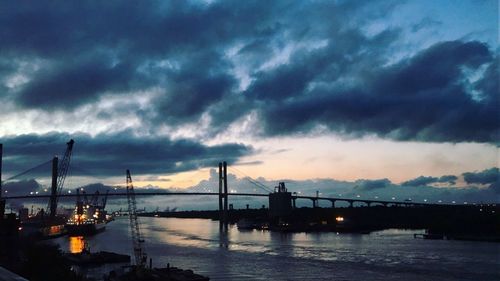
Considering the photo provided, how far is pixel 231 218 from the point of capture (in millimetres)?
149375

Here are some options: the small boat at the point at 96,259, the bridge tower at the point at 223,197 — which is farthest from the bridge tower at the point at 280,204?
the small boat at the point at 96,259

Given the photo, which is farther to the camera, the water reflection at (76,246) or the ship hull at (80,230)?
the ship hull at (80,230)

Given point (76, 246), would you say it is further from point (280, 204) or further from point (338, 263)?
point (280, 204)

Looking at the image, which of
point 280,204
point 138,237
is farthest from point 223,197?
point 138,237

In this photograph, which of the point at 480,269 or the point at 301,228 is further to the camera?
the point at 301,228

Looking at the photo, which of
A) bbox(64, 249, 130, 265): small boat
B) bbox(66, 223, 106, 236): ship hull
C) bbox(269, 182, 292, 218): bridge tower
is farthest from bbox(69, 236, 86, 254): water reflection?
bbox(269, 182, 292, 218): bridge tower

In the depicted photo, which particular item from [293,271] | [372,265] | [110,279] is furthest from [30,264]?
[372,265]

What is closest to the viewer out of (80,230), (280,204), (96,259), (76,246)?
(96,259)

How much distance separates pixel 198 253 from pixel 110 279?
772 inches

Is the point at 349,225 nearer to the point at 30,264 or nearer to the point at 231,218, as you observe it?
the point at 231,218

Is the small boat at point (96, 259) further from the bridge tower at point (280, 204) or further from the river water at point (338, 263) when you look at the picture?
the bridge tower at point (280, 204)

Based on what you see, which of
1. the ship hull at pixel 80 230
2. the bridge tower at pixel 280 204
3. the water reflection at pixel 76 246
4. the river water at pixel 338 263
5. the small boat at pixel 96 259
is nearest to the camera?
the river water at pixel 338 263

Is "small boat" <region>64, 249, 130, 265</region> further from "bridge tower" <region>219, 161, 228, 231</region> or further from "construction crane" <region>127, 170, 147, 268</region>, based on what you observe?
"bridge tower" <region>219, 161, 228, 231</region>

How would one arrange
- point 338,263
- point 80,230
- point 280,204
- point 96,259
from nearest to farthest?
point 338,263 < point 96,259 < point 80,230 < point 280,204
